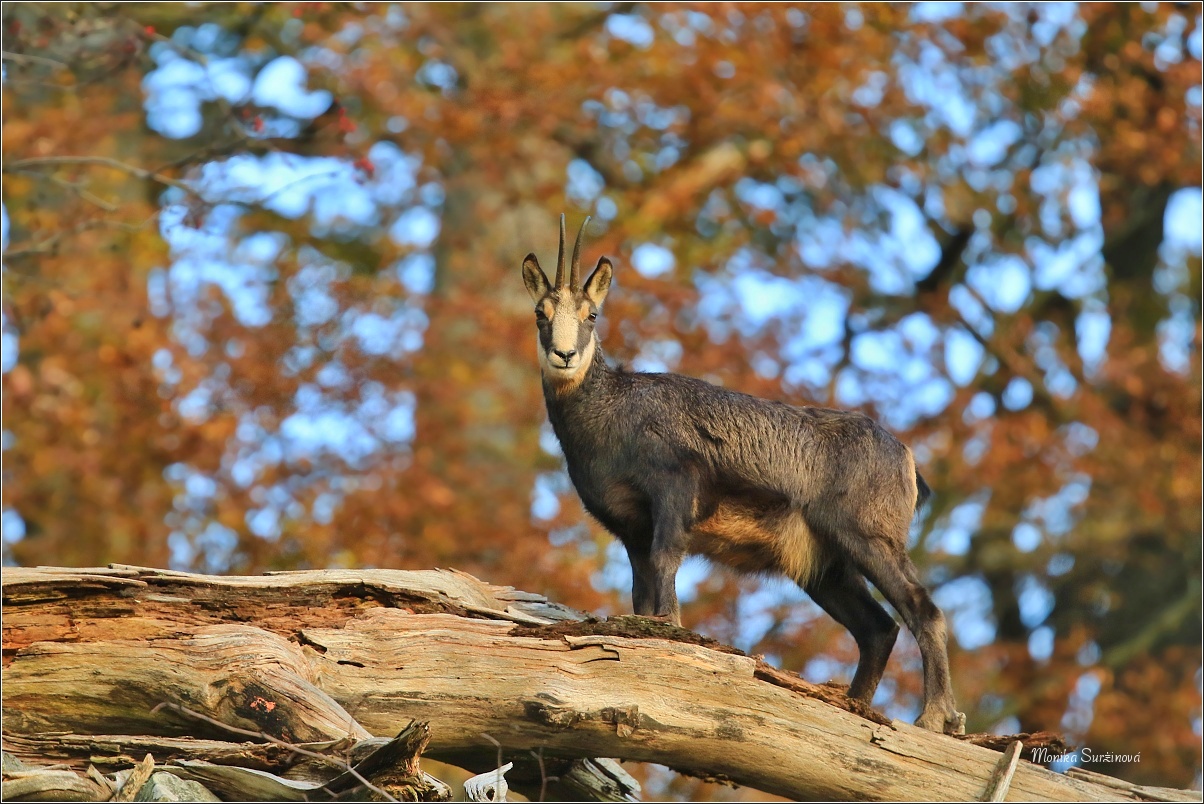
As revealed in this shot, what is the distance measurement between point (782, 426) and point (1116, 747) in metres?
14.4

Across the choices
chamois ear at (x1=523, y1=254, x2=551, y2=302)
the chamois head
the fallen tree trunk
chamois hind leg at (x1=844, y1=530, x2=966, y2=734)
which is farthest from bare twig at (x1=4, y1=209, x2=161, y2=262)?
chamois hind leg at (x1=844, y1=530, x2=966, y2=734)

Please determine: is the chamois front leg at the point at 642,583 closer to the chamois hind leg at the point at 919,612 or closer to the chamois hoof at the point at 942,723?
the chamois hind leg at the point at 919,612

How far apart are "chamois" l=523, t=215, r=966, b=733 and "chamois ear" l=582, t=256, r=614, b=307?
0.03 meters

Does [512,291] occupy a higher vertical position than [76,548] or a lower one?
higher

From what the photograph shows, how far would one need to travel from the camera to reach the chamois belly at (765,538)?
9.28 meters

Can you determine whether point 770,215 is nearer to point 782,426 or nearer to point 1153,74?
point 1153,74

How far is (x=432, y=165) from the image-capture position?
21.5 metres

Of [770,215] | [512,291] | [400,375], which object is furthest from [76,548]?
[770,215]

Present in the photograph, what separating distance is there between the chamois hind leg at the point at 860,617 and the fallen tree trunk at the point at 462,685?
1240mm

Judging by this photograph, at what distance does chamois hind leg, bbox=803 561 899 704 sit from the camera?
9.30 metres

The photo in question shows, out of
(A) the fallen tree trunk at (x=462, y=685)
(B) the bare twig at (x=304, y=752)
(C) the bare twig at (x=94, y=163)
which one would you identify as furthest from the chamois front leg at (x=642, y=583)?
(C) the bare twig at (x=94, y=163)

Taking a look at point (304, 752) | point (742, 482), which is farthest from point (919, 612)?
point (304, 752)

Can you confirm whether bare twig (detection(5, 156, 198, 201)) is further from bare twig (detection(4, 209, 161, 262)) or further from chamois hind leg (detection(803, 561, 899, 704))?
chamois hind leg (detection(803, 561, 899, 704))

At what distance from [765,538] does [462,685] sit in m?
2.58
